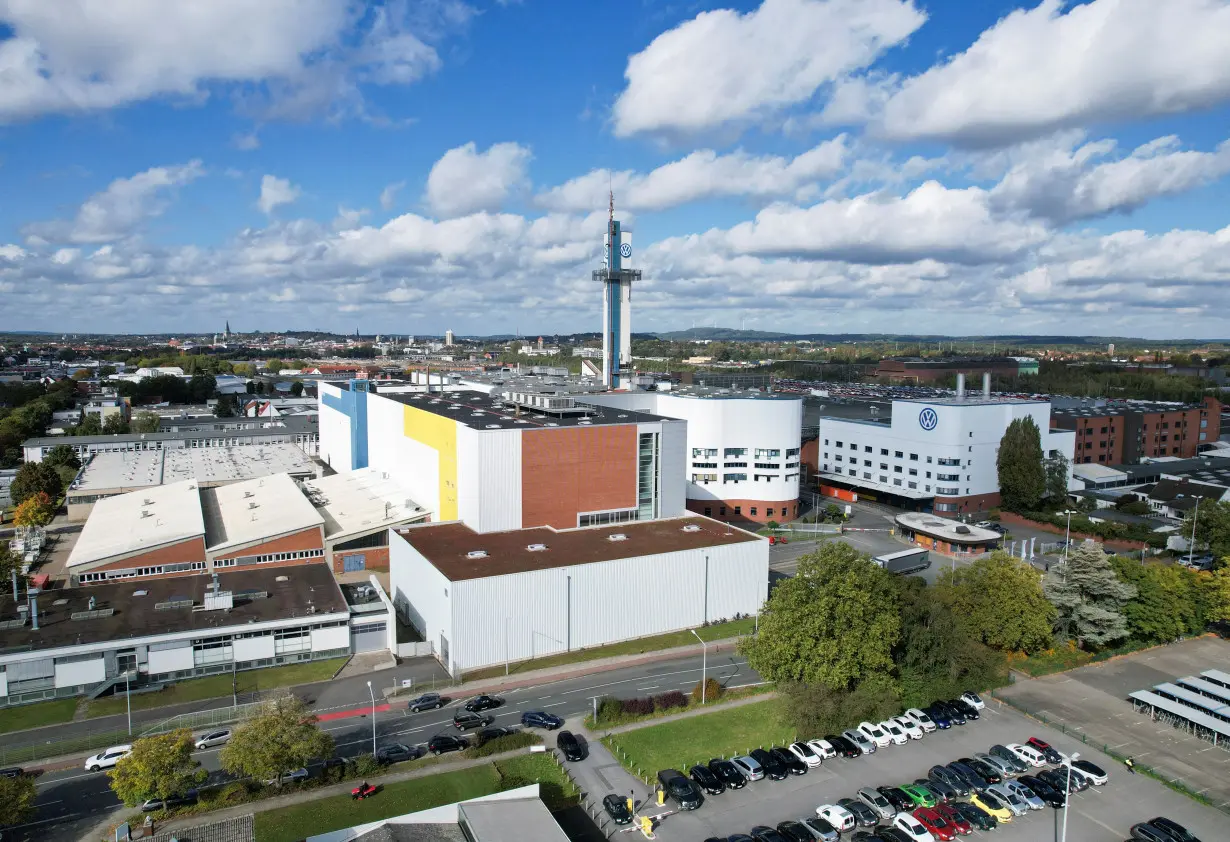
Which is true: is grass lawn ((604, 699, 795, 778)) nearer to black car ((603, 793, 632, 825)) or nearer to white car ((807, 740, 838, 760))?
white car ((807, 740, 838, 760))

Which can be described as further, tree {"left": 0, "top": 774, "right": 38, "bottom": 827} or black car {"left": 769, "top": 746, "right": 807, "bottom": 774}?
black car {"left": 769, "top": 746, "right": 807, "bottom": 774}

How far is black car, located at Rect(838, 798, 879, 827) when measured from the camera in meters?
23.3

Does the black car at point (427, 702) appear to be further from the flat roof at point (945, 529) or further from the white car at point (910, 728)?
the flat roof at point (945, 529)

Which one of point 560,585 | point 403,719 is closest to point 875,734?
point 560,585

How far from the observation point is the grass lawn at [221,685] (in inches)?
1265

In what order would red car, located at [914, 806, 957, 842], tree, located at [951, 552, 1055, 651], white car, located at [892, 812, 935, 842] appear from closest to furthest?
white car, located at [892, 812, 935, 842], red car, located at [914, 806, 957, 842], tree, located at [951, 552, 1055, 651]

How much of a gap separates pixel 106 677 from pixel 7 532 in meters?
38.2

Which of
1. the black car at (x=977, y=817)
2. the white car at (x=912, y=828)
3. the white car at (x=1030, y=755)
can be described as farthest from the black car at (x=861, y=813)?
the white car at (x=1030, y=755)

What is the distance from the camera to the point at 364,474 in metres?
67.6

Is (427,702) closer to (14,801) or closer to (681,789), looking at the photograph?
(681,789)

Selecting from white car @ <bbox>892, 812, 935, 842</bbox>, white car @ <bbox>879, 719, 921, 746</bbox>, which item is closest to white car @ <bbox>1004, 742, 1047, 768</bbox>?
white car @ <bbox>879, 719, 921, 746</bbox>

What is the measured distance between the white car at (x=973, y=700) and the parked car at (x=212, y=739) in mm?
28776

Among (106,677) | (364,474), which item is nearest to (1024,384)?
(364,474)

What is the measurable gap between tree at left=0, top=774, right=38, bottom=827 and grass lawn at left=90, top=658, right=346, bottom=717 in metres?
10.1
